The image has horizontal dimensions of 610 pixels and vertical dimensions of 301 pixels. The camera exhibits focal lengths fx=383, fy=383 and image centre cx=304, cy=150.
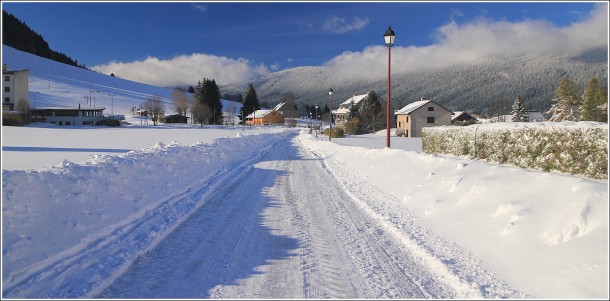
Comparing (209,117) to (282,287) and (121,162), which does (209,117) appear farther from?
(282,287)

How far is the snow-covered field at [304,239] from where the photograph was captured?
456 cm

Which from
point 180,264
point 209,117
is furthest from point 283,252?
point 209,117

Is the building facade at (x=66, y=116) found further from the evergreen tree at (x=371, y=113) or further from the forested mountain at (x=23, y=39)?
the forested mountain at (x=23, y=39)

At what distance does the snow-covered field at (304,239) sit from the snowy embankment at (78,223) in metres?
0.02

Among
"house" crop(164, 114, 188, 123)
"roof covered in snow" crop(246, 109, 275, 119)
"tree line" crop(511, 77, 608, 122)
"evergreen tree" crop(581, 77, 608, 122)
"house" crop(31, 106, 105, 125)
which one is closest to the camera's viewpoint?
"evergreen tree" crop(581, 77, 608, 122)

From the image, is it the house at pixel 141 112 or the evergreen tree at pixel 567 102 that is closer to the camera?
the evergreen tree at pixel 567 102

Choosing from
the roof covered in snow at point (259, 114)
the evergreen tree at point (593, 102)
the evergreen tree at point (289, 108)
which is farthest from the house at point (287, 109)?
the evergreen tree at point (593, 102)

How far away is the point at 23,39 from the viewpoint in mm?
176875

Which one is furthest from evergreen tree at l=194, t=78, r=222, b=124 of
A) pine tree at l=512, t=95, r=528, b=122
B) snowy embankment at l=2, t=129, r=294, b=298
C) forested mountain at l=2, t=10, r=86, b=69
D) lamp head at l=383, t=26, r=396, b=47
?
forested mountain at l=2, t=10, r=86, b=69

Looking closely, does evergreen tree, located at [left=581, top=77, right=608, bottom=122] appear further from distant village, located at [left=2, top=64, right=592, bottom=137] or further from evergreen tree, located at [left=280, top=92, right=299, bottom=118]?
evergreen tree, located at [left=280, top=92, right=299, bottom=118]

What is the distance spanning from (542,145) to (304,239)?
7.23 metres

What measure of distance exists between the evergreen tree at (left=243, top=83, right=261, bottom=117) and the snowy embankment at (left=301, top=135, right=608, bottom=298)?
11962 cm

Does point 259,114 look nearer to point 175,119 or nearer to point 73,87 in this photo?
point 175,119

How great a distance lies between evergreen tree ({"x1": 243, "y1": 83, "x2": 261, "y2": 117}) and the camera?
12672 cm
